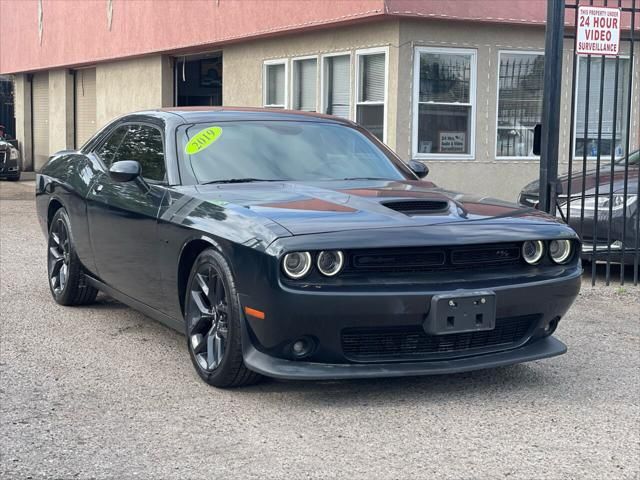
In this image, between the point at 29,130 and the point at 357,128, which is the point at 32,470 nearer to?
the point at 357,128

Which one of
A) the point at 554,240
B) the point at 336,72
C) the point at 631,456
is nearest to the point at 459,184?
the point at 336,72

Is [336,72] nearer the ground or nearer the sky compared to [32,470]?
nearer the sky

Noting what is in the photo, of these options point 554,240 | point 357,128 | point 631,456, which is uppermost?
point 357,128

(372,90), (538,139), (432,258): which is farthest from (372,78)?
(432,258)

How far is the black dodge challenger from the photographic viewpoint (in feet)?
15.2

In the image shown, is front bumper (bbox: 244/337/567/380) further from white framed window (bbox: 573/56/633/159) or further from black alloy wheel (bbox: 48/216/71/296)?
white framed window (bbox: 573/56/633/159)

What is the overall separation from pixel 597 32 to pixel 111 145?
4.27 metres

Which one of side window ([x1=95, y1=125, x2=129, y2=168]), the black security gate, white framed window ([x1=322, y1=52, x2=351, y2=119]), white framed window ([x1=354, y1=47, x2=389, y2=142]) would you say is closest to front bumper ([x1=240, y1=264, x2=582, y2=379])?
side window ([x1=95, y1=125, x2=129, y2=168])

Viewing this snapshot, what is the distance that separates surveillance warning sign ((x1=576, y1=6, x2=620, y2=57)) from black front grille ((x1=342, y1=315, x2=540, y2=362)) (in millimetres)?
4114

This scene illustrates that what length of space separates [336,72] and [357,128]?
28.5 ft

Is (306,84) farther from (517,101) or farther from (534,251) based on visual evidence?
(534,251)

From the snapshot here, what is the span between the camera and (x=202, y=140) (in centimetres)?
600

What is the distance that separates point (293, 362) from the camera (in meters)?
4.72

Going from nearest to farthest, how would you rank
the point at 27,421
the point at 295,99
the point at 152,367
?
the point at 27,421
the point at 152,367
the point at 295,99
